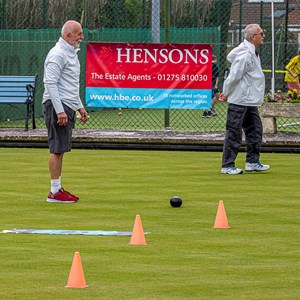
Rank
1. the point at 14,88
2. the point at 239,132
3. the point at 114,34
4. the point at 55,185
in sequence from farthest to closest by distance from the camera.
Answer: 1. the point at 114,34
2. the point at 14,88
3. the point at 239,132
4. the point at 55,185

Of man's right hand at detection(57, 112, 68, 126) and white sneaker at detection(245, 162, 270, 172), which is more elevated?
man's right hand at detection(57, 112, 68, 126)

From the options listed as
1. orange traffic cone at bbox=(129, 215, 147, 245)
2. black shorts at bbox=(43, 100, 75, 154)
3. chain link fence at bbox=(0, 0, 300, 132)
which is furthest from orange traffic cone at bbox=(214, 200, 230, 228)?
chain link fence at bbox=(0, 0, 300, 132)

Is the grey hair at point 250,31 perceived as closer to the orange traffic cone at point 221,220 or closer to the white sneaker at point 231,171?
the white sneaker at point 231,171

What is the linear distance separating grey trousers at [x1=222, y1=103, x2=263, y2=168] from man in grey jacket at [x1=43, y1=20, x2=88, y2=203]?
3437mm

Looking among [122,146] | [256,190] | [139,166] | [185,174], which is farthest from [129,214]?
[122,146]

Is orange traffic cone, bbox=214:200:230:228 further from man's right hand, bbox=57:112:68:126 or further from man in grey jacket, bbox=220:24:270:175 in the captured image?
man in grey jacket, bbox=220:24:270:175

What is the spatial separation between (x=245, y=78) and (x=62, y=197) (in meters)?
4.17

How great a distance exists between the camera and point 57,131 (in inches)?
527

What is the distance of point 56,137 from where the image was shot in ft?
43.8

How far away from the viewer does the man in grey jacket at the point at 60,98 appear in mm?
13258

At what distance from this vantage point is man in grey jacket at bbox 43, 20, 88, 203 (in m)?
13.3

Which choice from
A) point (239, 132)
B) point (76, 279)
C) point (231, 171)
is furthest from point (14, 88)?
point (76, 279)

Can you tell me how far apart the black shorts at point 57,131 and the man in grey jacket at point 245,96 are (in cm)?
349

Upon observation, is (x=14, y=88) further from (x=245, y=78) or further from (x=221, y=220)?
(x=221, y=220)
